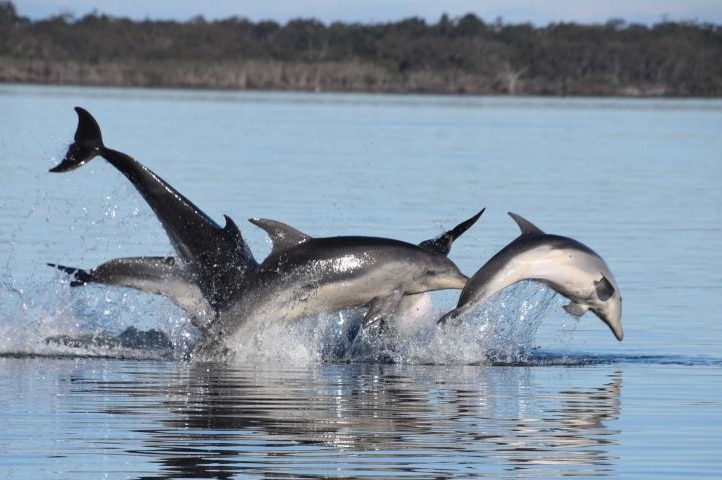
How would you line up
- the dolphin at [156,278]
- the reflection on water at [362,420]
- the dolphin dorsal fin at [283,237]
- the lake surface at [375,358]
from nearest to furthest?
the reflection on water at [362,420] → the lake surface at [375,358] → the dolphin dorsal fin at [283,237] → the dolphin at [156,278]

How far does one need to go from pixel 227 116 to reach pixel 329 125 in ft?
24.8

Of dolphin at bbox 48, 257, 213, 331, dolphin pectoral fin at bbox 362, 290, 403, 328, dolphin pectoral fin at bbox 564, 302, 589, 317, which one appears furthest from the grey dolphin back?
dolphin pectoral fin at bbox 564, 302, 589, 317

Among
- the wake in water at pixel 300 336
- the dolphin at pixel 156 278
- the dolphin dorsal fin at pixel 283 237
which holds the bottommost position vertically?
the wake in water at pixel 300 336

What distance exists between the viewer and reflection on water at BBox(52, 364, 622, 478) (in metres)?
11.7

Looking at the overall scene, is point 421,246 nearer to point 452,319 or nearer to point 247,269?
point 452,319

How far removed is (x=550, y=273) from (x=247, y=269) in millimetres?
2869

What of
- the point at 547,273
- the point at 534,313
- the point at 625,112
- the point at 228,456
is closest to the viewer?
the point at 228,456

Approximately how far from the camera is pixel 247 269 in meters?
16.4

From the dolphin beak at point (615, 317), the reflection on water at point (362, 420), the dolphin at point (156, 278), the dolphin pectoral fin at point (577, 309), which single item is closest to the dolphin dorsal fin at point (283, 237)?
the dolphin at point (156, 278)

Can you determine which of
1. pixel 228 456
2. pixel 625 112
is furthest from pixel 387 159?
pixel 625 112

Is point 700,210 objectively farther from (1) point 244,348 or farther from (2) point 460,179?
(1) point 244,348

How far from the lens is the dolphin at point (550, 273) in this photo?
15508 mm

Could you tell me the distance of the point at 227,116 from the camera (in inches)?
2712

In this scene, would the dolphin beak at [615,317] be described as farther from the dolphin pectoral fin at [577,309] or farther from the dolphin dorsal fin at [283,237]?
the dolphin dorsal fin at [283,237]
